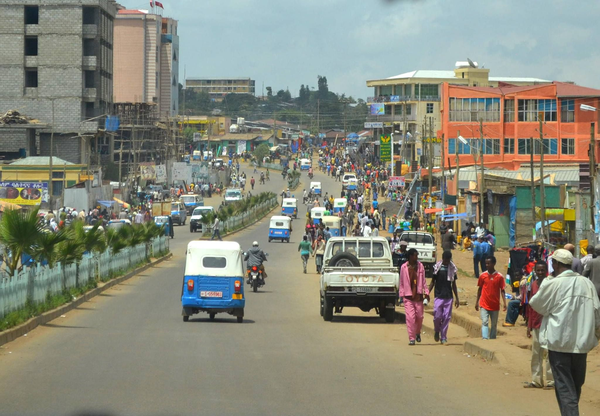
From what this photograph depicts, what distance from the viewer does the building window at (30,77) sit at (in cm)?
8406

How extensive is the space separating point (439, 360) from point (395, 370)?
1.53 meters

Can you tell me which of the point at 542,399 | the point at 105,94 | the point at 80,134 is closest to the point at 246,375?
the point at 542,399

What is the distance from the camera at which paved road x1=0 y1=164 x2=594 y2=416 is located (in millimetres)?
9258

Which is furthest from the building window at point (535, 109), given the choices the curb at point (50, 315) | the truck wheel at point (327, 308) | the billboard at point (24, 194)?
the truck wheel at point (327, 308)

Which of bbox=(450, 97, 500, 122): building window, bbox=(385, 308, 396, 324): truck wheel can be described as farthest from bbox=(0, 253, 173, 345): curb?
bbox=(450, 97, 500, 122): building window

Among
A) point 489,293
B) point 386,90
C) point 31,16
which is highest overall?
point 31,16

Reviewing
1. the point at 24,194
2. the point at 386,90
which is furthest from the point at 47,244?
the point at 386,90

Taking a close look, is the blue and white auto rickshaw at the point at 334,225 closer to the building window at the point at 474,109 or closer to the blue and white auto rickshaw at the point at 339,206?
the blue and white auto rickshaw at the point at 339,206

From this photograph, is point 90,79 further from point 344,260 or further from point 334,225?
point 344,260

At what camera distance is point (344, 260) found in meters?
20.6

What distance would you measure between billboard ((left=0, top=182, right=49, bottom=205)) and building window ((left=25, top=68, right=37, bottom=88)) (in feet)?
81.1

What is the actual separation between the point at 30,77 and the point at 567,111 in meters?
47.9

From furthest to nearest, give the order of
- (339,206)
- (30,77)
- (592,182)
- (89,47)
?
(89,47) → (30,77) → (339,206) → (592,182)

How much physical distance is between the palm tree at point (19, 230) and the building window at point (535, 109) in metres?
60.6
